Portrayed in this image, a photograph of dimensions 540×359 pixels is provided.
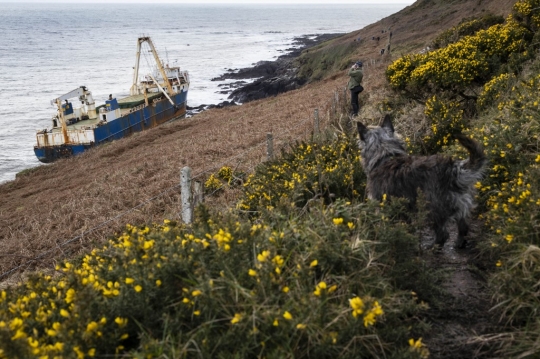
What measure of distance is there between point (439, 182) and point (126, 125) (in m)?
29.3

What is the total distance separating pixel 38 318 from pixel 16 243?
9824 millimetres

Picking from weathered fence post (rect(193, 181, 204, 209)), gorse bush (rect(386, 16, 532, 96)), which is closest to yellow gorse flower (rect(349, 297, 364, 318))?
weathered fence post (rect(193, 181, 204, 209))

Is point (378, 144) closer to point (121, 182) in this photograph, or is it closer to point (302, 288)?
point (302, 288)

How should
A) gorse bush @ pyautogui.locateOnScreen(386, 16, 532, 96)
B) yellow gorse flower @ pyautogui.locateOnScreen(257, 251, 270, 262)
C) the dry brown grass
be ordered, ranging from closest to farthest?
yellow gorse flower @ pyautogui.locateOnScreen(257, 251, 270, 262)
gorse bush @ pyautogui.locateOnScreen(386, 16, 532, 96)
the dry brown grass

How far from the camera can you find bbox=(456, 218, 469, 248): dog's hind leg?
485 cm

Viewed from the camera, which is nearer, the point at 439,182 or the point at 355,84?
the point at 439,182

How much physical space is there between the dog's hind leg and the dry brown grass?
4.18m

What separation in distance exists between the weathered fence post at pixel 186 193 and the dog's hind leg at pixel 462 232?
142 inches

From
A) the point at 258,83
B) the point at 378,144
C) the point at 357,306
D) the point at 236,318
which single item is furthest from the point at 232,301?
the point at 258,83

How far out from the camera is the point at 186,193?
6.20 metres

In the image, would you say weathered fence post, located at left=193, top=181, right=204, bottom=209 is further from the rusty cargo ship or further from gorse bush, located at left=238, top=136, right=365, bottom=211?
the rusty cargo ship

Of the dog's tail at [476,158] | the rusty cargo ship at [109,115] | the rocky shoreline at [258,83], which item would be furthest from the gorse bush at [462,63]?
the rocky shoreline at [258,83]

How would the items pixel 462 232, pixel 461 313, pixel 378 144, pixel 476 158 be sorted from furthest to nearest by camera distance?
pixel 378 144
pixel 462 232
pixel 476 158
pixel 461 313

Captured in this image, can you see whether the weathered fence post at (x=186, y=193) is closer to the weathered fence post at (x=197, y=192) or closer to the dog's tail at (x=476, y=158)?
the weathered fence post at (x=197, y=192)
